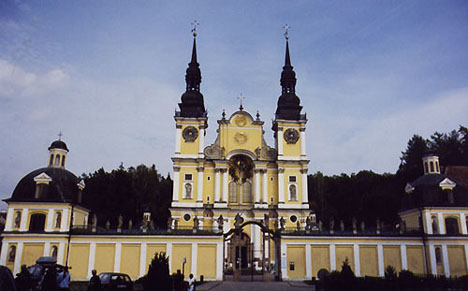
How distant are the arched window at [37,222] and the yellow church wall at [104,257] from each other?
4740 mm

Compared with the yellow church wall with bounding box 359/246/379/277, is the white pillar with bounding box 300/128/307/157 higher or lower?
higher

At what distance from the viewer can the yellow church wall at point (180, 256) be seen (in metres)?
31.0

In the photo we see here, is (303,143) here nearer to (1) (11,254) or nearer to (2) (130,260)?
(2) (130,260)

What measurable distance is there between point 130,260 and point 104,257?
1974 mm

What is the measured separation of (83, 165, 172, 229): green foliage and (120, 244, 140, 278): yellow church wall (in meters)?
21.6

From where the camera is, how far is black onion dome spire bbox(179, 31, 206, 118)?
161 ft

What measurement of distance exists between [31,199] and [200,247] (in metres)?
13.9

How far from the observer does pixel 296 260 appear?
31.0m

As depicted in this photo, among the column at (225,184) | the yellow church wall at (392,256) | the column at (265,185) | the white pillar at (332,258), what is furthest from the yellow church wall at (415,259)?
the column at (225,184)

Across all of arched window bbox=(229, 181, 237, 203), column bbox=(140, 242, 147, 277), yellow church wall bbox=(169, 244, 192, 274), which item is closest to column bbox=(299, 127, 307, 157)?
arched window bbox=(229, 181, 237, 203)

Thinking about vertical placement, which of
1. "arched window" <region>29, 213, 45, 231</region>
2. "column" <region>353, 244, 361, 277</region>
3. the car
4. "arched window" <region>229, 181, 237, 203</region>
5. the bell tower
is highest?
the bell tower

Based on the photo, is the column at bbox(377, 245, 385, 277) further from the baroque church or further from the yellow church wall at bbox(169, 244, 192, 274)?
the yellow church wall at bbox(169, 244, 192, 274)

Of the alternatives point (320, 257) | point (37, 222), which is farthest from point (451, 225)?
point (37, 222)

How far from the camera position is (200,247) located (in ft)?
102
